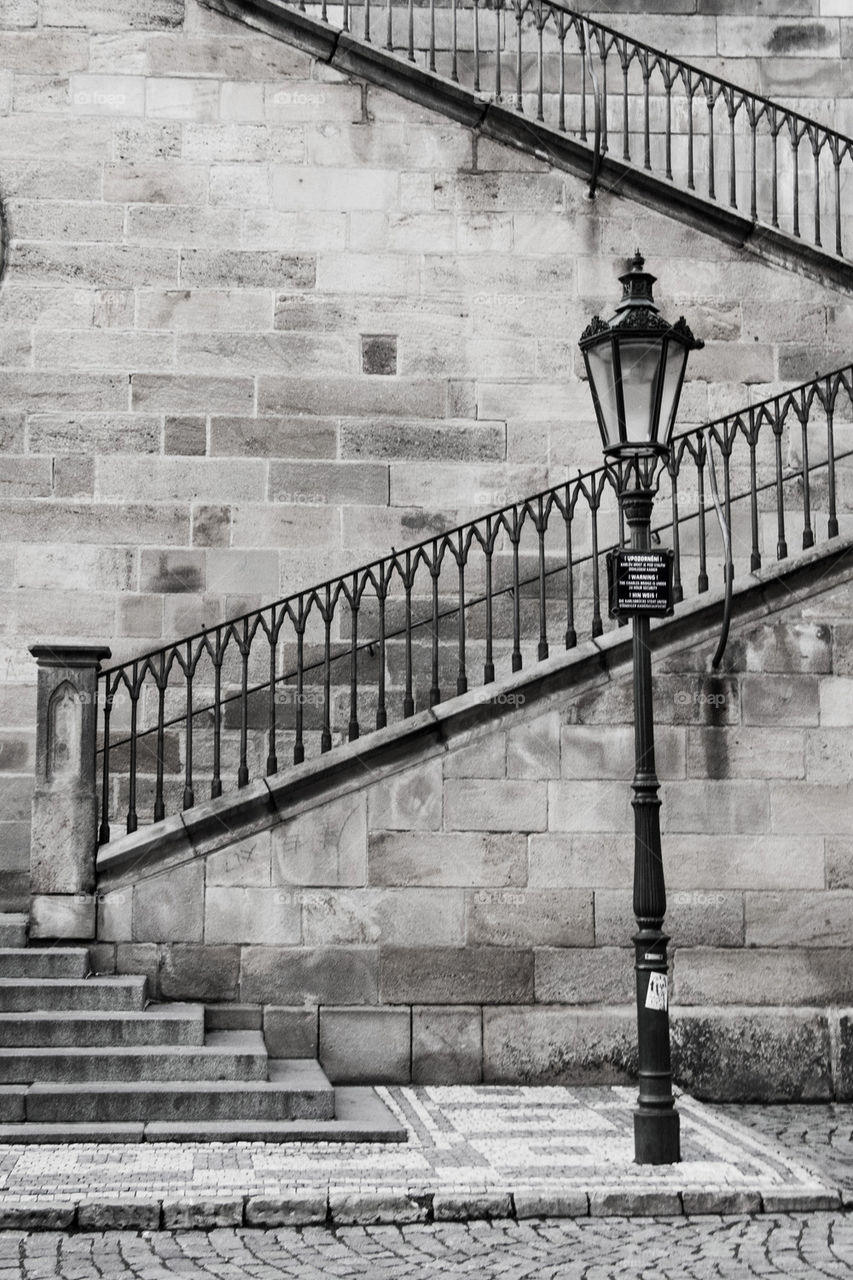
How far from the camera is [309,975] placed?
963 cm

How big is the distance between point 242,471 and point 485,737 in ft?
11.9

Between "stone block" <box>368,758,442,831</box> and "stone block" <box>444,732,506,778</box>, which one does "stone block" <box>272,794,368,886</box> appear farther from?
"stone block" <box>444,732,506,778</box>

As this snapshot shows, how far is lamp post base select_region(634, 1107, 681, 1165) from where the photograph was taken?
733cm

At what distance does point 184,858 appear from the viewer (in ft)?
31.1

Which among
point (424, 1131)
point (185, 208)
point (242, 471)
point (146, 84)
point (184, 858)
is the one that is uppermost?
point (146, 84)

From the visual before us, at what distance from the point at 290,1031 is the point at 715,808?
10.1 ft

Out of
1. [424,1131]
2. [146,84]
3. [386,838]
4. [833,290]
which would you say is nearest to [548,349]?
[833,290]

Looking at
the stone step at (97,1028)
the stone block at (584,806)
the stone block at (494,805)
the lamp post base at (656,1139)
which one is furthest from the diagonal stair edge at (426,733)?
the lamp post base at (656,1139)

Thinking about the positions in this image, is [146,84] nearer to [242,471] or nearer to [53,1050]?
[242,471]


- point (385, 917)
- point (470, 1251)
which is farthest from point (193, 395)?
point (470, 1251)

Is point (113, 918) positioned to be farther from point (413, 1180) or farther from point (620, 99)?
point (620, 99)

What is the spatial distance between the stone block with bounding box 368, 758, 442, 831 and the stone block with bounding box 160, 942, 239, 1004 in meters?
1.25

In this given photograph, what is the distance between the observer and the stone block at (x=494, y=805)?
32.0ft

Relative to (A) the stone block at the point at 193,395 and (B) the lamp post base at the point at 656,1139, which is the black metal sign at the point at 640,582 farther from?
(A) the stone block at the point at 193,395
